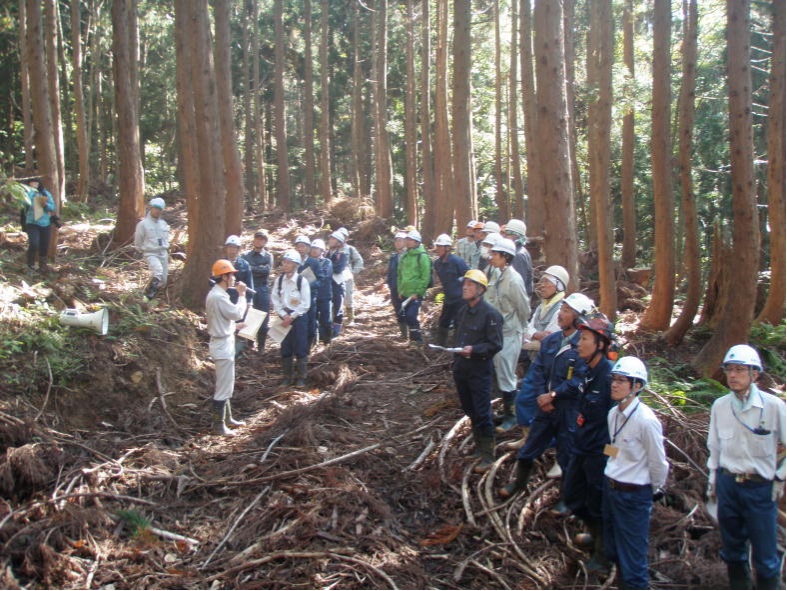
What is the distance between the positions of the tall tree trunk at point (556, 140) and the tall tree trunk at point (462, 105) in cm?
647

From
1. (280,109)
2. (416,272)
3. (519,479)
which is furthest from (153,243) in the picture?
(280,109)

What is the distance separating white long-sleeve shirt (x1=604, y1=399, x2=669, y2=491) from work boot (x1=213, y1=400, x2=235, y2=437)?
4979 millimetres

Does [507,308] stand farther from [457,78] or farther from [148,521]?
[457,78]

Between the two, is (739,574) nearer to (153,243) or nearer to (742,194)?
(742,194)

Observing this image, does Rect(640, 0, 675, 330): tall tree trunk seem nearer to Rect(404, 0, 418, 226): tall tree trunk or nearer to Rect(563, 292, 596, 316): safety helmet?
Rect(563, 292, 596, 316): safety helmet

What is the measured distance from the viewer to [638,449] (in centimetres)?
503

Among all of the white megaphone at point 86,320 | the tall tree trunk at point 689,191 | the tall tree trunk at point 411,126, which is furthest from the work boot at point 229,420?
the tall tree trunk at point 411,126

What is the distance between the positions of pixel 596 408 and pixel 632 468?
59 cm

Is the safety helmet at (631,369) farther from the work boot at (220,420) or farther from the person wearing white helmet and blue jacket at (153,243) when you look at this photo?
the person wearing white helmet and blue jacket at (153,243)

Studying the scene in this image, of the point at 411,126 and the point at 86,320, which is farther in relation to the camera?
the point at 411,126

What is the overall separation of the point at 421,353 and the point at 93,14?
78.4 feet

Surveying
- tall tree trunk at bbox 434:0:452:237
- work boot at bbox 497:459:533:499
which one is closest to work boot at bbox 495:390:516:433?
work boot at bbox 497:459:533:499

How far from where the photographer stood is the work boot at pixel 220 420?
8523 millimetres

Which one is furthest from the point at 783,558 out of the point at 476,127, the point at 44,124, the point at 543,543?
the point at 476,127
